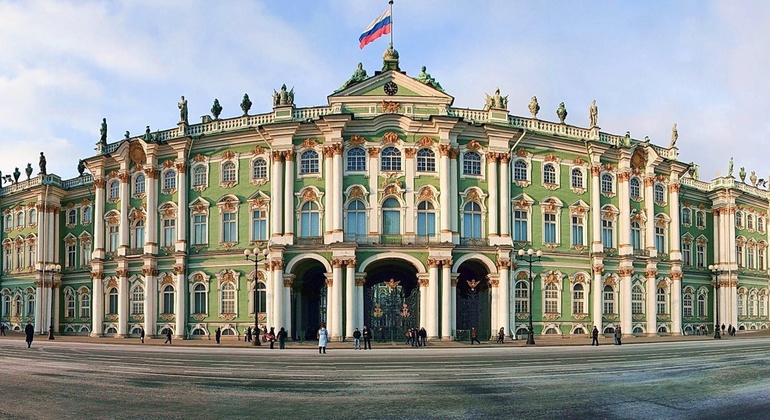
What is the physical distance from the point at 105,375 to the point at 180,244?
32966mm

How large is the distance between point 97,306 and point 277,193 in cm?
2083

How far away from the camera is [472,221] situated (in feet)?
178

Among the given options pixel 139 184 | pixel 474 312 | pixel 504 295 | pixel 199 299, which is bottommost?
pixel 474 312

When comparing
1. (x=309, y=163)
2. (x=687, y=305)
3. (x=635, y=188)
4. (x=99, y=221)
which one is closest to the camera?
(x=309, y=163)

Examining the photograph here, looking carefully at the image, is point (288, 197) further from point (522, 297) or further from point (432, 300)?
point (522, 297)

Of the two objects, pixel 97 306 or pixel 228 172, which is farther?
pixel 97 306

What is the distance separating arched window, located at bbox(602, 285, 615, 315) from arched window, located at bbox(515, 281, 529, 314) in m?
7.70

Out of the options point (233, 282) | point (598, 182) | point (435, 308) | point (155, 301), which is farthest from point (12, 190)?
point (598, 182)

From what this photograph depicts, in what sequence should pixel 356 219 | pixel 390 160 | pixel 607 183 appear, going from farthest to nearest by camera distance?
pixel 607 183, pixel 390 160, pixel 356 219

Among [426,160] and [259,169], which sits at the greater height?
[426,160]

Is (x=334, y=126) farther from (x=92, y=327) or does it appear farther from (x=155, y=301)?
(x=92, y=327)

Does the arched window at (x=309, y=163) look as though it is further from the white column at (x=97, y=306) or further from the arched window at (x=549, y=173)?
the white column at (x=97, y=306)

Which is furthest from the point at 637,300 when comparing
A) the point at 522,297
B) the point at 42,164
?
the point at 42,164

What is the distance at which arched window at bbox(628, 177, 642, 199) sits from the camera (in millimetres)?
61312
